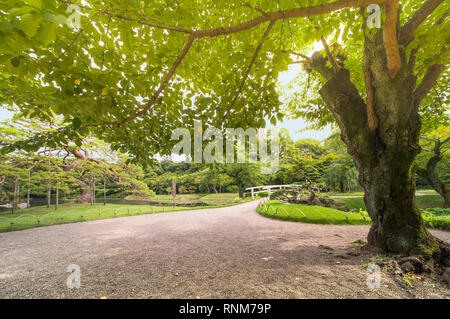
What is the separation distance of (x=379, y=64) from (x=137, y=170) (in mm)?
15745

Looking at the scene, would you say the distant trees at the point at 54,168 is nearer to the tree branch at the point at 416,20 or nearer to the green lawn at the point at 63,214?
the green lawn at the point at 63,214

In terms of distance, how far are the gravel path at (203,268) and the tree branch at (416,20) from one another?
3.55 m

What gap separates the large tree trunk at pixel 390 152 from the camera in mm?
2662

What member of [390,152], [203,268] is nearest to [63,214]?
[203,268]

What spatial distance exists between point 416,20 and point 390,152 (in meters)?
2.07

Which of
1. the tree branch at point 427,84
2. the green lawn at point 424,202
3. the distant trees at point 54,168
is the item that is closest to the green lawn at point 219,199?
the distant trees at point 54,168

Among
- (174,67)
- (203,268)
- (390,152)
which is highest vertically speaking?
(174,67)

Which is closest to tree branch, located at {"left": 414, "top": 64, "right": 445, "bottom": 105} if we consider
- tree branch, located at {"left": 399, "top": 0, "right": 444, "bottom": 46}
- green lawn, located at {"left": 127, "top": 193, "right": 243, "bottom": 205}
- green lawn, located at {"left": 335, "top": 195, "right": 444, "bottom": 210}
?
tree branch, located at {"left": 399, "top": 0, "right": 444, "bottom": 46}

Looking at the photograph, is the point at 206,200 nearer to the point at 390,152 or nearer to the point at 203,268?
the point at 203,268

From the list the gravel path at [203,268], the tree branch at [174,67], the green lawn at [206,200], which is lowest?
the green lawn at [206,200]

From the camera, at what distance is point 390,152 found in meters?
2.76

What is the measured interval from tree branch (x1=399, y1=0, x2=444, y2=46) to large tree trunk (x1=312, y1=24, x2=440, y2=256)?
0.95 ft
